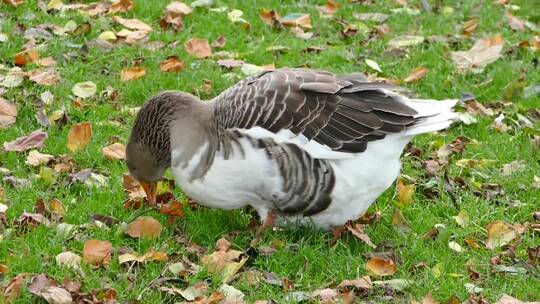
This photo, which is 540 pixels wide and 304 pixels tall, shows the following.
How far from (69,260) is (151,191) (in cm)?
95

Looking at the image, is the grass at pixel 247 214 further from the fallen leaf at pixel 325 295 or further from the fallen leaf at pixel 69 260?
the fallen leaf at pixel 325 295

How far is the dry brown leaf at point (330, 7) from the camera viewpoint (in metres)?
10.1

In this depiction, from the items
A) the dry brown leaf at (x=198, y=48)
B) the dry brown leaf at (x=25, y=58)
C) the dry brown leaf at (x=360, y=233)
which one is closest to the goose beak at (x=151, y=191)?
the dry brown leaf at (x=360, y=233)

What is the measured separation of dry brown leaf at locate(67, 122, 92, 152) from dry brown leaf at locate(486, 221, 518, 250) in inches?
109

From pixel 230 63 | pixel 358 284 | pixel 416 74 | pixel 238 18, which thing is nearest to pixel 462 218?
pixel 358 284

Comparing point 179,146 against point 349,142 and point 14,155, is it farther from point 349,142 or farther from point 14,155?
point 14,155

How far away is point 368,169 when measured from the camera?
5.74 meters

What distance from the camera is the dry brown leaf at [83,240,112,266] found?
17.9ft

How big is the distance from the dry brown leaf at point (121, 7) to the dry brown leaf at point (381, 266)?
459 centimetres

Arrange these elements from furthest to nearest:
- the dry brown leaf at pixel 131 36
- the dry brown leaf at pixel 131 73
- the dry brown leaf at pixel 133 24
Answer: the dry brown leaf at pixel 133 24 < the dry brown leaf at pixel 131 36 < the dry brown leaf at pixel 131 73

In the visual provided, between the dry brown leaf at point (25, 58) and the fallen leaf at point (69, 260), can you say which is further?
the dry brown leaf at point (25, 58)

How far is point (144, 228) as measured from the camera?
5840 mm

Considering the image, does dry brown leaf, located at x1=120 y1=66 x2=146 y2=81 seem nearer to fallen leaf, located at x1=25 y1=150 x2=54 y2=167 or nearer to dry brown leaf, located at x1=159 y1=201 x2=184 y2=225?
fallen leaf, located at x1=25 y1=150 x2=54 y2=167

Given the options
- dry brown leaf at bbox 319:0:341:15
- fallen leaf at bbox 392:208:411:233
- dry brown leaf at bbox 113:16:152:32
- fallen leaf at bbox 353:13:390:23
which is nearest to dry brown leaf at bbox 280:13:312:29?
dry brown leaf at bbox 319:0:341:15
